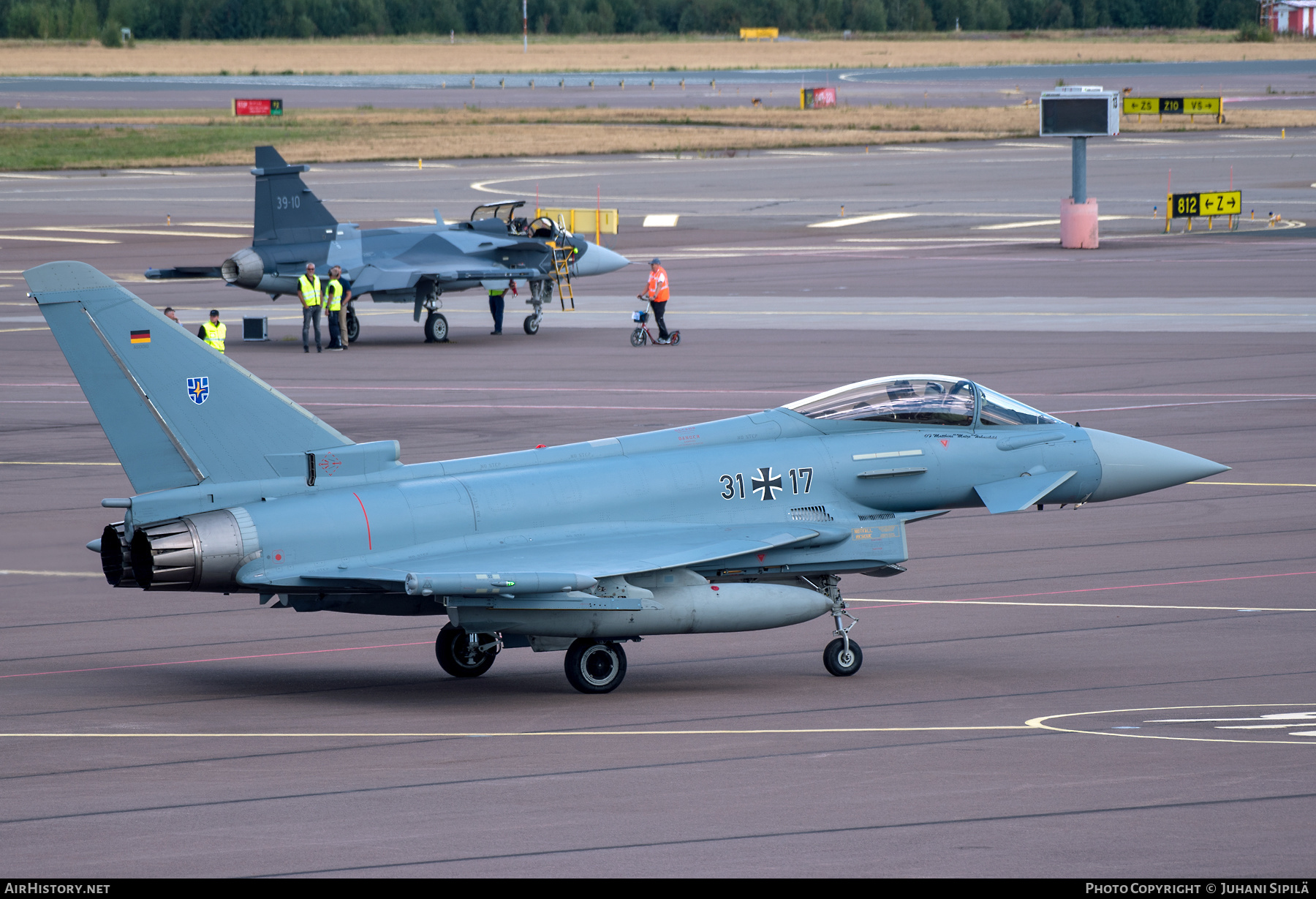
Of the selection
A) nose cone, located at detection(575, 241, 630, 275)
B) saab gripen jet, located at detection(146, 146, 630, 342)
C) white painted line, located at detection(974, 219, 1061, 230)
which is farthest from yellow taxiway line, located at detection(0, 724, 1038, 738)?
white painted line, located at detection(974, 219, 1061, 230)

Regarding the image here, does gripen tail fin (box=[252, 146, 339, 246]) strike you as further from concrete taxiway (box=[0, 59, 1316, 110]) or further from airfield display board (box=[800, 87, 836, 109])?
concrete taxiway (box=[0, 59, 1316, 110])

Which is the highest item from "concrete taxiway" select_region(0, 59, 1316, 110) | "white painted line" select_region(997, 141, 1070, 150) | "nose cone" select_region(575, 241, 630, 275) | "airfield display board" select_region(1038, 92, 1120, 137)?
"concrete taxiway" select_region(0, 59, 1316, 110)

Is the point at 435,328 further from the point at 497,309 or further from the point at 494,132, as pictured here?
the point at 494,132

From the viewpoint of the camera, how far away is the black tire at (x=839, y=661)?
17.5 m

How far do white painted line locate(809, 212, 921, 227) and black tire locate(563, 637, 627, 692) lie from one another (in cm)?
5988

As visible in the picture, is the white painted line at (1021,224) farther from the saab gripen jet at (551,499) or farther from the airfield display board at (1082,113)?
the saab gripen jet at (551,499)

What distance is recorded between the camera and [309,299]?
45.5 meters

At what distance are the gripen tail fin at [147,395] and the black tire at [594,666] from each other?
3470 mm

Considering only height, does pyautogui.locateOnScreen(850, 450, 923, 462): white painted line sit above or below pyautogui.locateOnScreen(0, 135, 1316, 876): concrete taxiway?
above

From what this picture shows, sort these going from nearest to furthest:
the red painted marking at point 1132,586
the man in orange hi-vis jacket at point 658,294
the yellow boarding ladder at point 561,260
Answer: the red painted marking at point 1132,586
the man in orange hi-vis jacket at point 658,294
the yellow boarding ladder at point 561,260

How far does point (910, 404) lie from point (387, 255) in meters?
31.8

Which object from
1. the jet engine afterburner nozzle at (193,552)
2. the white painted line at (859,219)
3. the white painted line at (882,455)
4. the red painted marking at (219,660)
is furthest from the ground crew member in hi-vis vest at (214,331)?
the white painted line at (859,219)

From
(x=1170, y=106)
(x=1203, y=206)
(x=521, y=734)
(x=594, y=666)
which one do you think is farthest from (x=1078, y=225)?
(x=521, y=734)

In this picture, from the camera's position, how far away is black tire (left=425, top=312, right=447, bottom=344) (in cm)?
4797
